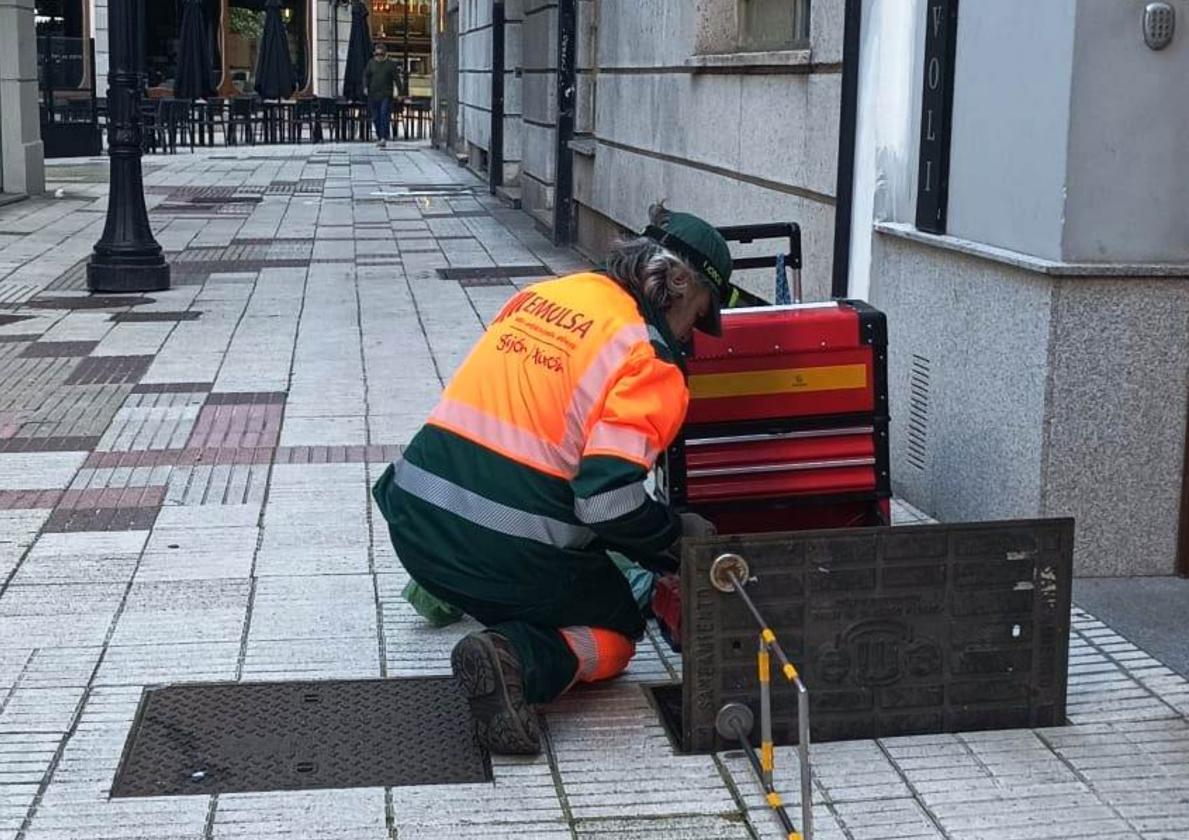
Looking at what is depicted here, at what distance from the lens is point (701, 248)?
4.68 m

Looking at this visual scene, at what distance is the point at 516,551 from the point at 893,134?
3.55m

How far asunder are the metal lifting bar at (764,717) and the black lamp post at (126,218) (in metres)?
9.63

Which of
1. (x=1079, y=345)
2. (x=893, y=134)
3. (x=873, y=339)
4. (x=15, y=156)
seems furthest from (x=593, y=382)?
(x=15, y=156)

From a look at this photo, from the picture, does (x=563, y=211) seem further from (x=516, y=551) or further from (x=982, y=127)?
(x=516, y=551)

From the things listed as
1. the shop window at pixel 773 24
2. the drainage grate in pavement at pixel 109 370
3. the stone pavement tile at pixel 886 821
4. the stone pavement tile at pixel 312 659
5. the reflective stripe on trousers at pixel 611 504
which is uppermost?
the shop window at pixel 773 24

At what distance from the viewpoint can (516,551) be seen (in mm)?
4738

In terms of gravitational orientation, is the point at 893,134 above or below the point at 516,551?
above

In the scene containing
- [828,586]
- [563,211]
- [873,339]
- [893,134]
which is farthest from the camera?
[563,211]

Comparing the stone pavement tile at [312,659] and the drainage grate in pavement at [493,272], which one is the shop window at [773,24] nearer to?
the drainage grate in pavement at [493,272]

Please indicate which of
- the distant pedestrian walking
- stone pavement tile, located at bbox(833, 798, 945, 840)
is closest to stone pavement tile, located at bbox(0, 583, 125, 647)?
stone pavement tile, located at bbox(833, 798, 945, 840)

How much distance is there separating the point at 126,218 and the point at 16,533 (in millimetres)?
7008

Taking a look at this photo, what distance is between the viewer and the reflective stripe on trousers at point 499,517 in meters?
4.72

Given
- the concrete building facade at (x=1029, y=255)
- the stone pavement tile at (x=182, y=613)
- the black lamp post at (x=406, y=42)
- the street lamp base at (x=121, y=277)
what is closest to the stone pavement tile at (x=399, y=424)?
the concrete building facade at (x=1029, y=255)

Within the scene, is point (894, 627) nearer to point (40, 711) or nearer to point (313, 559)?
point (40, 711)
